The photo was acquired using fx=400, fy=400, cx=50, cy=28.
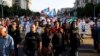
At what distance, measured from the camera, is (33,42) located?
1131 centimetres

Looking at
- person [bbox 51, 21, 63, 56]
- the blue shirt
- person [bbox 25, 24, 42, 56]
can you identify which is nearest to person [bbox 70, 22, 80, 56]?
person [bbox 51, 21, 63, 56]

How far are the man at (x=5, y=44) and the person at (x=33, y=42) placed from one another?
2.72 meters

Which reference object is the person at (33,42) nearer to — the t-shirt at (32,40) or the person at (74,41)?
the t-shirt at (32,40)

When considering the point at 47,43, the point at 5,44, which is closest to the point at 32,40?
the point at 47,43

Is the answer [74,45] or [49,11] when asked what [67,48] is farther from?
[49,11]

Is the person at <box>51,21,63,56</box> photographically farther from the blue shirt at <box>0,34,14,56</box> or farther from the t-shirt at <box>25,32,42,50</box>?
the blue shirt at <box>0,34,14,56</box>

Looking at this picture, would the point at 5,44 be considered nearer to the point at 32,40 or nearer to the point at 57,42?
the point at 32,40

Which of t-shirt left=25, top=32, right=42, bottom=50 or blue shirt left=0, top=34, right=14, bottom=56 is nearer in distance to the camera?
blue shirt left=0, top=34, right=14, bottom=56

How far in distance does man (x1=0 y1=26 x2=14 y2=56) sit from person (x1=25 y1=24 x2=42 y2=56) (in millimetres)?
2716

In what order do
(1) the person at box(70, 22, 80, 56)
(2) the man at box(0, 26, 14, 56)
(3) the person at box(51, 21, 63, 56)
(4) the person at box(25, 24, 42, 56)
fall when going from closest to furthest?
(2) the man at box(0, 26, 14, 56) → (4) the person at box(25, 24, 42, 56) → (3) the person at box(51, 21, 63, 56) → (1) the person at box(70, 22, 80, 56)

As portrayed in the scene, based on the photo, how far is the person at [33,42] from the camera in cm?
1124

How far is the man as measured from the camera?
8396 mm

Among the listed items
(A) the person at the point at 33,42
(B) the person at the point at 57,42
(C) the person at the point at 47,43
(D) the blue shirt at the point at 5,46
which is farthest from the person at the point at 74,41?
(D) the blue shirt at the point at 5,46

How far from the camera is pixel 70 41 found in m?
13.5
